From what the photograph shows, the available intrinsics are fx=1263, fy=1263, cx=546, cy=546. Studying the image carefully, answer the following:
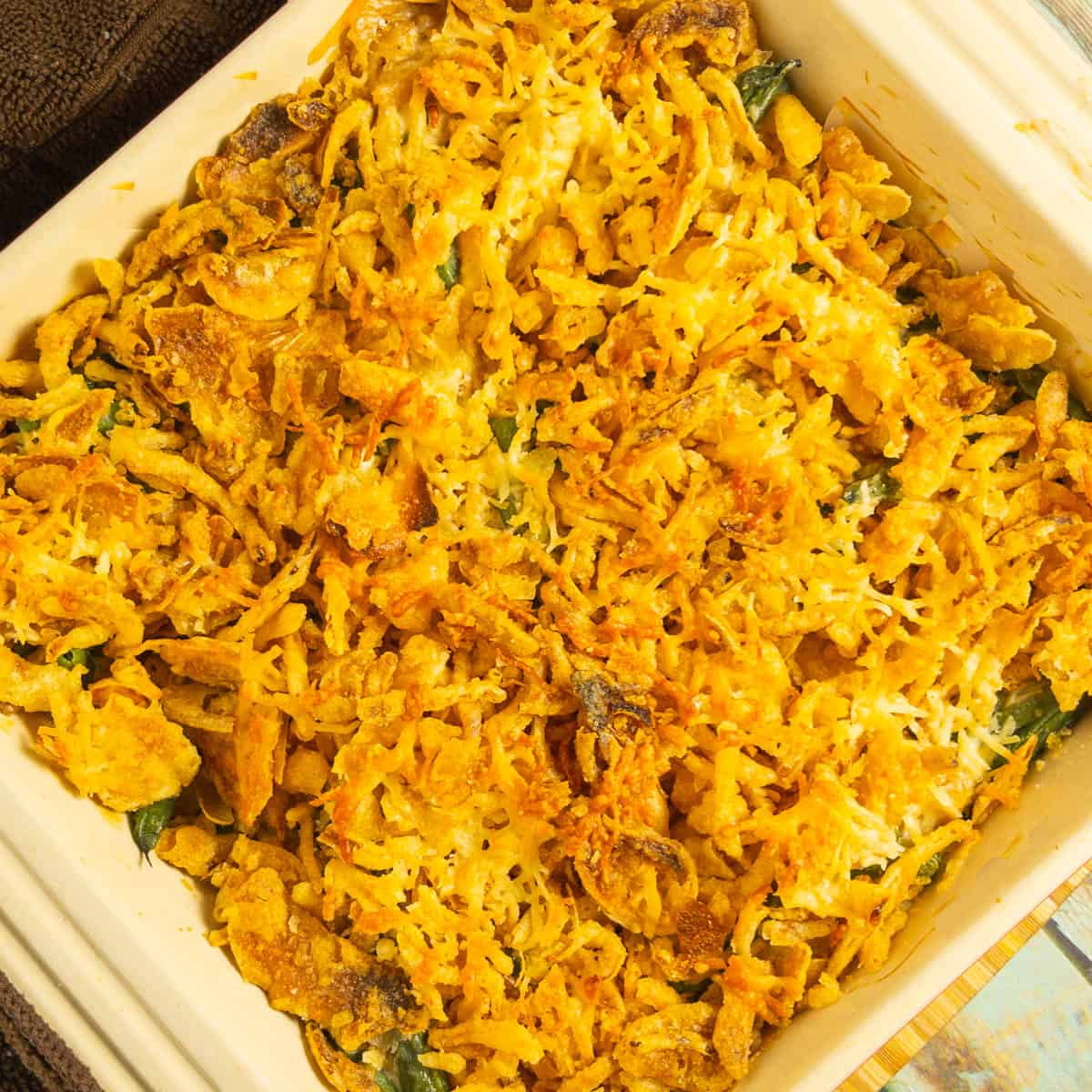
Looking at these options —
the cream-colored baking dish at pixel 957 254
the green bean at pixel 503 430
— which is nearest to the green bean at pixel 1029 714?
the cream-colored baking dish at pixel 957 254

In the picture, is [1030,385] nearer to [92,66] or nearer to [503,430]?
[503,430]

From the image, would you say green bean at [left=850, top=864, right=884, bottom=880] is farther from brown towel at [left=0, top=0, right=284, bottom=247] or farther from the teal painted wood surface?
brown towel at [left=0, top=0, right=284, bottom=247]

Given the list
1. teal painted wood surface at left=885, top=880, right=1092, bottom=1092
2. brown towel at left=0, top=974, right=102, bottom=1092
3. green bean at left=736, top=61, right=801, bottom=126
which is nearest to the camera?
brown towel at left=0, top=974, right=102, bottom=1092

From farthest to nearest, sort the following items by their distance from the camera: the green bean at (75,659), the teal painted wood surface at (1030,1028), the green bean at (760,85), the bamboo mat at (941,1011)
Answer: the teal painted wood surface at (1030,1028) → the bamboo mat at (941,1011) → the green bean at (760,85) → the green bean at (75,659)

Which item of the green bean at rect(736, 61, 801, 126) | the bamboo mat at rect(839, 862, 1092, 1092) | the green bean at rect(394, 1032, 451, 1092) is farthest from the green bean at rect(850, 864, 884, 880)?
the green bean at rect(736, 61, 801, 126)

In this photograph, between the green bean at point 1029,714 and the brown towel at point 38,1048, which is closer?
the brown towel at point 38,1048

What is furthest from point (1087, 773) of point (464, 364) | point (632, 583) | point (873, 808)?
point (464, 364)

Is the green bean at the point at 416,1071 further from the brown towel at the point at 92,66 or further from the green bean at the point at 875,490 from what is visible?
the brown towel at the point at 92,66

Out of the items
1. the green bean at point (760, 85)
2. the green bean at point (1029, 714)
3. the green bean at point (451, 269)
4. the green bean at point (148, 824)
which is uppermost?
the green bean at point (760, 85)
